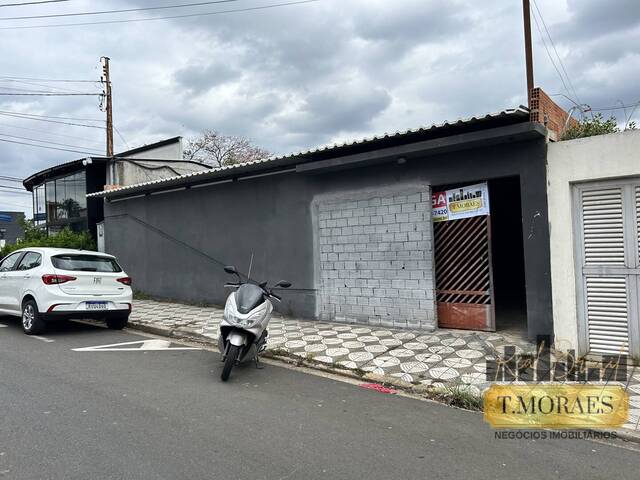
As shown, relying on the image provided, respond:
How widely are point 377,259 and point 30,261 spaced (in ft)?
20.3

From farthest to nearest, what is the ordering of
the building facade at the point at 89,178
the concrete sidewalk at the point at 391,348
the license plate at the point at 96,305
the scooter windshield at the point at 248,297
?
the building facade at the point at 89,178 → the license plate at the point at 96,305 → the scooter windshield at the point at 248,297 → the concrete sidewalk at the point at 391,348

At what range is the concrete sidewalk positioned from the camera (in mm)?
5512

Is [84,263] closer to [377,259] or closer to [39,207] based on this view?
[377,259]

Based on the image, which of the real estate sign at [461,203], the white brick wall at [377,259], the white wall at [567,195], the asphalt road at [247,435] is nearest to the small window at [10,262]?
the asphalt road at [247,435]

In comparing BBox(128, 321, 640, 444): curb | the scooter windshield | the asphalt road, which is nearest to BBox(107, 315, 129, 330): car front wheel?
BBox(128, 321, 640, 444): curb

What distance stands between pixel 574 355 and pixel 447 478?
12.4 ft

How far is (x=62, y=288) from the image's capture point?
8008 mm

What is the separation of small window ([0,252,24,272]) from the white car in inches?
1.6

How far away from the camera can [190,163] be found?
59.5ft

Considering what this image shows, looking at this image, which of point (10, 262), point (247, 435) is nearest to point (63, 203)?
point (10, 262)

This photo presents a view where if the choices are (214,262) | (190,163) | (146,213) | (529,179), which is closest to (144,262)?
(146,213)

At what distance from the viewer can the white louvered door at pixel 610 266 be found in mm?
5855

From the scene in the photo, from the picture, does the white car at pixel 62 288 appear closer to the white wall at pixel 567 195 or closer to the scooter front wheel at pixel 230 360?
the scooter front wheel at pixel 230 360

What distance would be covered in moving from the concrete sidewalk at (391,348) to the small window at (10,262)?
8.12 ft
